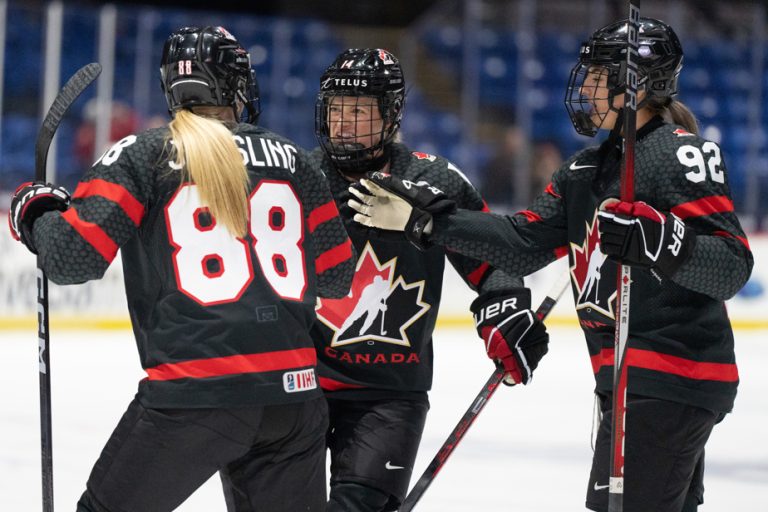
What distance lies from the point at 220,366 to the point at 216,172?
10.8 inches

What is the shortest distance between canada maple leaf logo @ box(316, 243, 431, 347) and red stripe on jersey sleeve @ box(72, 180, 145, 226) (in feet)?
2.34

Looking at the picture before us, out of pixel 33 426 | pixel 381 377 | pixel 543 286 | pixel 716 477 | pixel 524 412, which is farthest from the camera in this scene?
pixel 543 286

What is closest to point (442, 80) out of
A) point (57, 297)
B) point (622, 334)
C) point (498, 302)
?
point (57, 297)

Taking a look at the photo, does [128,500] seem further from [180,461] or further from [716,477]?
[716,477]

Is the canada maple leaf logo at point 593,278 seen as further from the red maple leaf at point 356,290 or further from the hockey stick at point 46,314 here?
the hockey stick at point 46,314

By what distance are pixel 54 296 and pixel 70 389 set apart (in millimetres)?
1512

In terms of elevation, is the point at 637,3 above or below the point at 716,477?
above

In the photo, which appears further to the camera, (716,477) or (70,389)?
(70,389)

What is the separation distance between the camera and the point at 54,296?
6191mm

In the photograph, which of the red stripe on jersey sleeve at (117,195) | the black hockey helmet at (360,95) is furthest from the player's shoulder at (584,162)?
the red stripe on jersey sleeve at (117,195)

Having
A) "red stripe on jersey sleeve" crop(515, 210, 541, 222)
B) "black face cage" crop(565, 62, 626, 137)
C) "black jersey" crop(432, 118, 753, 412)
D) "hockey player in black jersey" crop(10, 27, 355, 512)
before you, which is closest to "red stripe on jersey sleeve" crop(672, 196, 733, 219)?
"black jersey" crop(432, 118, 753, 412)

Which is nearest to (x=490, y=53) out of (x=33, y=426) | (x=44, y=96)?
(x=44, y=96)

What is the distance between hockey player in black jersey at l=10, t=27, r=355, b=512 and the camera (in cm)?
171

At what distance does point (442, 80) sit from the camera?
25.0ft
